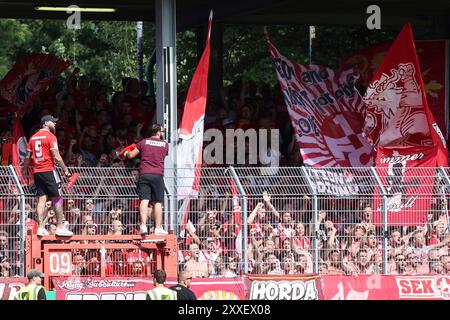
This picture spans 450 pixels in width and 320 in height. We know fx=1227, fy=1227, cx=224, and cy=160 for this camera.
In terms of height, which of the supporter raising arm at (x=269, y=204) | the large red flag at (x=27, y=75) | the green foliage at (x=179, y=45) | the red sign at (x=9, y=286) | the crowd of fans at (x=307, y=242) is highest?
the green foliage at (x=179, y=45)

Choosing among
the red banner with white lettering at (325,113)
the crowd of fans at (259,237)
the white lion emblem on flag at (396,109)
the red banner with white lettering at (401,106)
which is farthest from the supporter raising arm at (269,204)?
the white lion emblem on flag at (396,109)

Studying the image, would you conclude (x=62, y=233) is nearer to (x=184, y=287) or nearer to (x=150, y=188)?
(x=150, y=188)

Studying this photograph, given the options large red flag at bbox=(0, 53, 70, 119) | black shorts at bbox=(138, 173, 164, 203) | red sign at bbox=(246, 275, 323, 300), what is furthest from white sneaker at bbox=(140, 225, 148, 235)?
large red flag at bbox=(0, 53, 70, 119)

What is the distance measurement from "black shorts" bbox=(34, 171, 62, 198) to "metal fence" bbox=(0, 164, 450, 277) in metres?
0.32

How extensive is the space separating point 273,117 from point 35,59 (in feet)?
15.9

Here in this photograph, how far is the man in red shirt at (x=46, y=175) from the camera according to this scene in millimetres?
18156

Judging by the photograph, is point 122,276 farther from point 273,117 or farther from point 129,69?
point 129,69

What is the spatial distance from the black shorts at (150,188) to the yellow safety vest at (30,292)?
8.62 feet

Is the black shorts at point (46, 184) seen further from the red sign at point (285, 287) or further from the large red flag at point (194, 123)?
the red sign at point (285, 287)

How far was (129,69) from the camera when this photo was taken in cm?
4216

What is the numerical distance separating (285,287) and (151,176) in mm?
2706

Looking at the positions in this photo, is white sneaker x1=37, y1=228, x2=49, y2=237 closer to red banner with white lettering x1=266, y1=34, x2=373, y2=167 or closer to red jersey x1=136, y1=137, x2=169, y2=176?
red jersey x1=136, y1=137, x2=169, y2=176

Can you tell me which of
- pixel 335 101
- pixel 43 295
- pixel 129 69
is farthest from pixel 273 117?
pixel 129 69

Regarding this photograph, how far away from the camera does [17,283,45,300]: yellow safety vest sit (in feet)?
54.2
